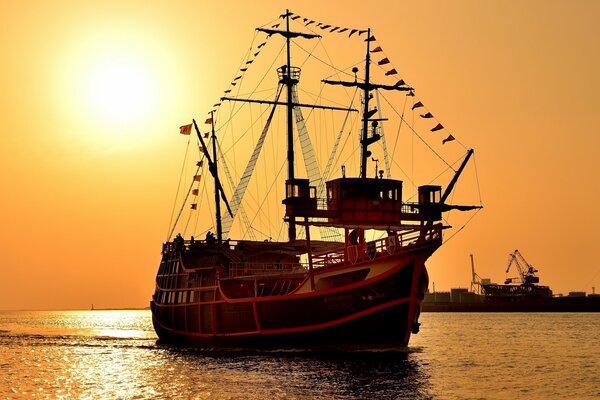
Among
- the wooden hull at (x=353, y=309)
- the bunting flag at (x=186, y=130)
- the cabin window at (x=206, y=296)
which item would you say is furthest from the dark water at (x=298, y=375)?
the bunting flag at (x=186, y=130)

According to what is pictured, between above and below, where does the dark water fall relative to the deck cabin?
below

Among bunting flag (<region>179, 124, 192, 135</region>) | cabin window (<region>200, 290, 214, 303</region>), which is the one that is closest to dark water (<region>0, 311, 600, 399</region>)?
cabin window (<region>200, 290, 214, 303</region>)

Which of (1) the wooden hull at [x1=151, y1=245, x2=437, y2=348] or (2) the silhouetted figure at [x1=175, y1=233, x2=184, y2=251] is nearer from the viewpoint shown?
(1) the wooden hull at [x1=151, y1=245, x2=437, y2=348]

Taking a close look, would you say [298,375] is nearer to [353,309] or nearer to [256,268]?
[353,309]

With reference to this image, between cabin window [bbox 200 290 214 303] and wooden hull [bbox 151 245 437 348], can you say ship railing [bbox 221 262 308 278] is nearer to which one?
cabin window [bbox 200 290 214 303]

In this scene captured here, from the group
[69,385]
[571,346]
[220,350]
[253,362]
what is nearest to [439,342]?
[571,346]

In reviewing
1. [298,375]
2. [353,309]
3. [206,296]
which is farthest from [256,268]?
[298,375]

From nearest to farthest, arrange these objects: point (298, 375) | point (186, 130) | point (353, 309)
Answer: point (298, 375)
point (353, 309)
point (186, 130)

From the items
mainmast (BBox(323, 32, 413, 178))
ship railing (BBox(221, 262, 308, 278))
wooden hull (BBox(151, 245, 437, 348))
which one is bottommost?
wooden hull (BBox(151, 245, 437, 348))

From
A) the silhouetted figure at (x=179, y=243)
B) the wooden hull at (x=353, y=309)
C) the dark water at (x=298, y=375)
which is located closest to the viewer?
the dark water at (x=298, y=375)

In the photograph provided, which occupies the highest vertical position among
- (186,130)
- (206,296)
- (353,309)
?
(186,130)

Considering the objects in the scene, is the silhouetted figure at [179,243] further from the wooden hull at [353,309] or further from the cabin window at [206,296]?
the wooden hull at [353,309]

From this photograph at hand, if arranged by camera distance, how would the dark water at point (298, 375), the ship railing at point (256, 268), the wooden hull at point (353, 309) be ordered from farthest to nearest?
1. the ship railing at point (256, 268)
2. the wooden hull at point (353, 309)
3. the dark water at point (298, 375)

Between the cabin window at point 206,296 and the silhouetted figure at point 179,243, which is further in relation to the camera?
the silhouetted figure at point 179,243
